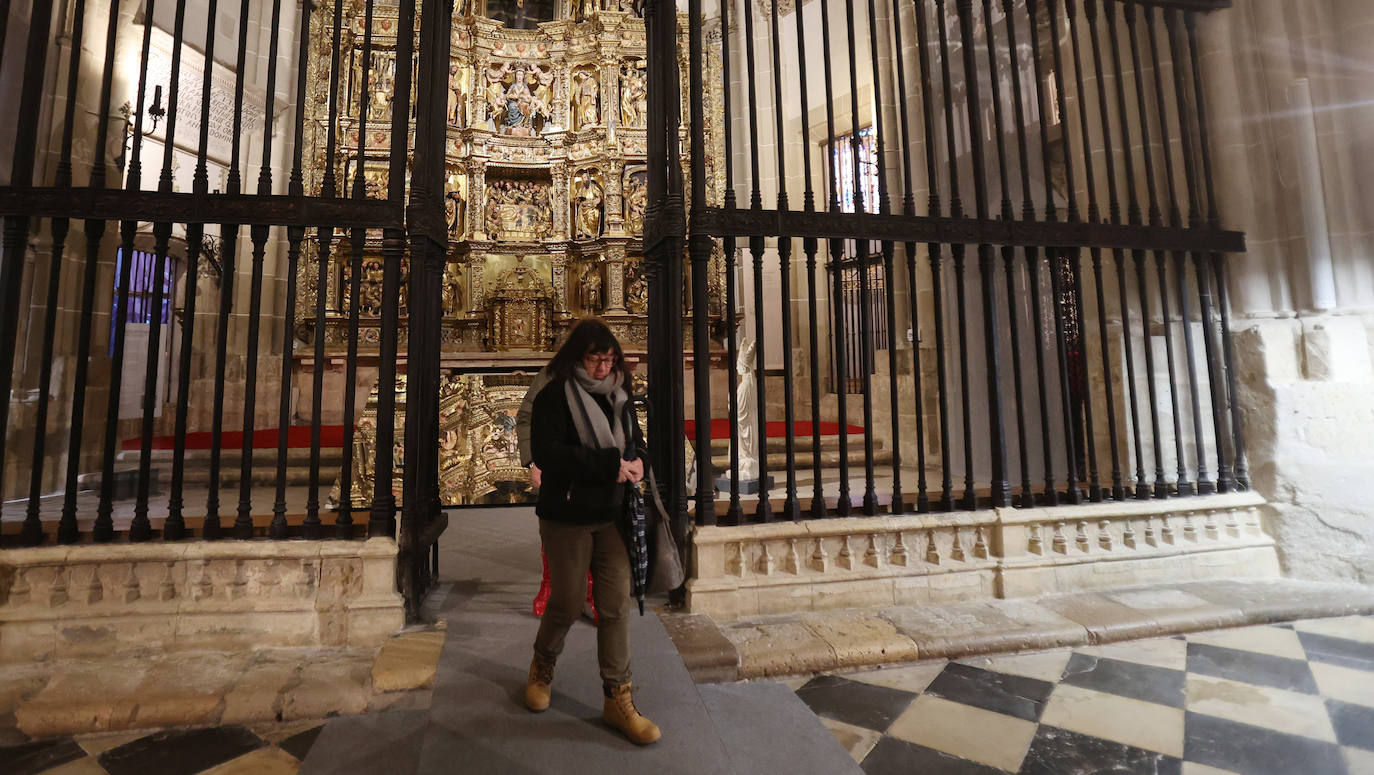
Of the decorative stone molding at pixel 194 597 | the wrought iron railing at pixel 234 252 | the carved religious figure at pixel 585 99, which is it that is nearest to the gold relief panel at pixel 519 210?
the carved religious figure at pixel 585 99

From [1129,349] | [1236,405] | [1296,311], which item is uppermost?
[1296,311]

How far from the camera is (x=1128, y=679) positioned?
7.93ft

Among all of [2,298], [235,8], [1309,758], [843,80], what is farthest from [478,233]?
[1309,758]

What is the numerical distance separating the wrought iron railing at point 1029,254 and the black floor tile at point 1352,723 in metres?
1.36

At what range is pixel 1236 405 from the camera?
3703 mm

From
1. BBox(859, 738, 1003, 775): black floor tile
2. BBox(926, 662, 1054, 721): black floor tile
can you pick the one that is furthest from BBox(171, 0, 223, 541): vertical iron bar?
BBox(926, 662, 1054, 721): black floor tile

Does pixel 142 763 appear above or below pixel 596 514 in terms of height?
below

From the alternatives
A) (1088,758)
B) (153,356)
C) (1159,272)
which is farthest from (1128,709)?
(153,356)

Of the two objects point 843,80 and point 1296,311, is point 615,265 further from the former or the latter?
point 1296,311

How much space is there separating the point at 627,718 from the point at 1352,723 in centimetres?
249

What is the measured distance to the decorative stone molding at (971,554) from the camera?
117 inches

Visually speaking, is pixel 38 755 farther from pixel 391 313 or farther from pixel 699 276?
pixel 699 276

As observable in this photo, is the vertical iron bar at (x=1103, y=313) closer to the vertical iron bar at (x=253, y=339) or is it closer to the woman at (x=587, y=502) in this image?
the woman at (x=587, y=502)

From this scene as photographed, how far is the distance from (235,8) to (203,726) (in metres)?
10.3
